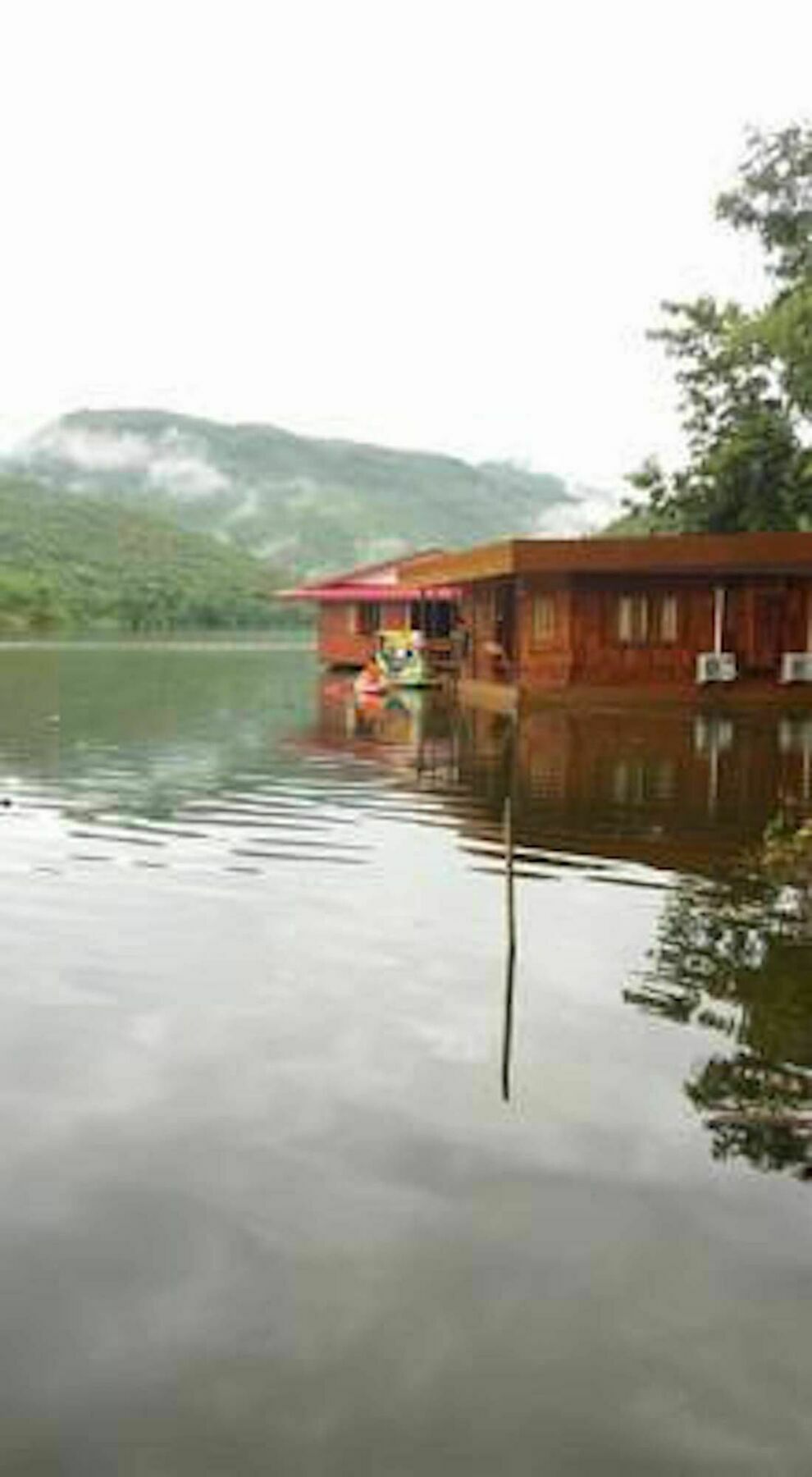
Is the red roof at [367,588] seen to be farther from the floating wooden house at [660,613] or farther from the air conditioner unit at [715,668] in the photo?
the air conditioner unit at [715,668]

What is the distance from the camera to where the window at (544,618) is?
35.0 m

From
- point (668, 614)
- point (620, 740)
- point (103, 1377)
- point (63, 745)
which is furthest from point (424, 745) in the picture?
point (103, 1377)

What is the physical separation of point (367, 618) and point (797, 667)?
79.9 ft

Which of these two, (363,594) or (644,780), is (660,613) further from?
(363,594)

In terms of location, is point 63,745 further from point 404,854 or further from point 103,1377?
point 103,1377

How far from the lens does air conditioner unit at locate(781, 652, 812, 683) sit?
35531 mm

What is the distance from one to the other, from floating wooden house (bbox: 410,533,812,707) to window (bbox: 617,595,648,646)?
21 mm

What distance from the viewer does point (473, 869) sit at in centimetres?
1392

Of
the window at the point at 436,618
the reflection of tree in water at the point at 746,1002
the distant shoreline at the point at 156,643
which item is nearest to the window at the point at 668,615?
the window at the point at 436,618

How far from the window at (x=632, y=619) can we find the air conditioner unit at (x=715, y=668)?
64.6 inches

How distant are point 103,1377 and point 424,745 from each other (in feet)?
72.6

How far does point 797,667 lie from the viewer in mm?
35656

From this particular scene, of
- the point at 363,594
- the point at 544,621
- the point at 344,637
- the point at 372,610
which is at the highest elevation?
the point at 363,594

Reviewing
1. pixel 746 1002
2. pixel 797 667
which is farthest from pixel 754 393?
pixel 746 1002
